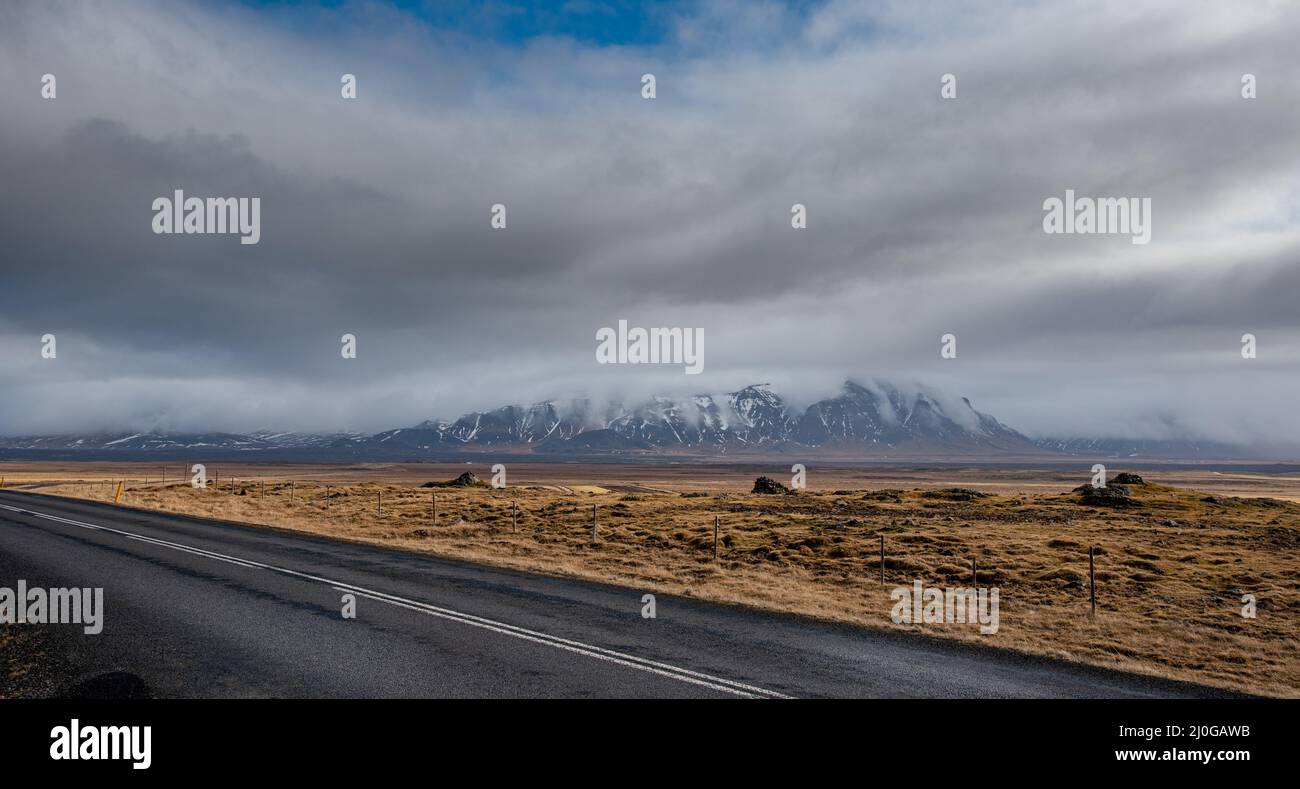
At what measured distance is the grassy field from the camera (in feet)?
47.8

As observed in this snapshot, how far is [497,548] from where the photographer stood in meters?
26.3

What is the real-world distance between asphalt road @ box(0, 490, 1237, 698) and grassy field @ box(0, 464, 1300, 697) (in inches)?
90.3

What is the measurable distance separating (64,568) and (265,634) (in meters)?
11.2

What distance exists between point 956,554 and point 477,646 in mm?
22700

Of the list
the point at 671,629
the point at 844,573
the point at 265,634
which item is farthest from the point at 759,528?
the point at 265,634
